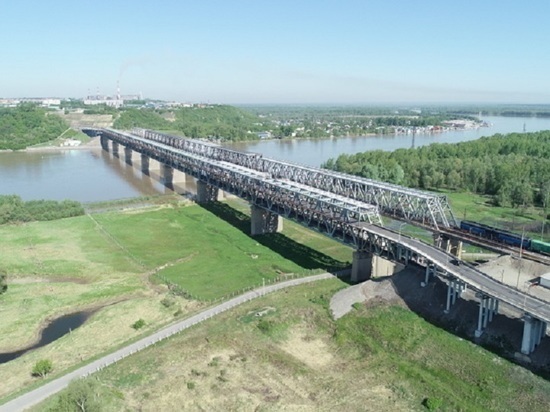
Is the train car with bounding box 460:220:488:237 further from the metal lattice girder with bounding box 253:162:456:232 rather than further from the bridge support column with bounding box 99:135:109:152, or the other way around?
the bridge support column with bounding box 99:135:109:152

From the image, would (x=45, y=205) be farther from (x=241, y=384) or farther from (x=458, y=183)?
(x=458, y=183)

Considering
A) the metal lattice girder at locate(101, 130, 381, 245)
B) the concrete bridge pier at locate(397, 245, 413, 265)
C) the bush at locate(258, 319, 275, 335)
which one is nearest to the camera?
the bush at locate(258, 319, 275, 335)

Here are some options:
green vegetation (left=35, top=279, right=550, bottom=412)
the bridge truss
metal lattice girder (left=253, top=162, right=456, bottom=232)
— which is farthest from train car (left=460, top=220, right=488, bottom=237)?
green vegetation (left=35, top=279, right=550, bottom=412)

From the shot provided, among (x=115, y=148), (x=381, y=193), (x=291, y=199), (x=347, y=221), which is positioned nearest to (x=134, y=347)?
(x=347, y=221)

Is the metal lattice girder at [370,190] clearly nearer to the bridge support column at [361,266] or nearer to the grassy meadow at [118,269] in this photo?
the grassy meadow at [118,269]

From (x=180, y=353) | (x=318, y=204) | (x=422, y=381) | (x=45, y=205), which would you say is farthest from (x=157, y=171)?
(x=422, y=381)

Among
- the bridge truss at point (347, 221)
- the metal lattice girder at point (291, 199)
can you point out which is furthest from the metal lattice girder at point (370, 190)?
the bridge truss at point (347, 221)
